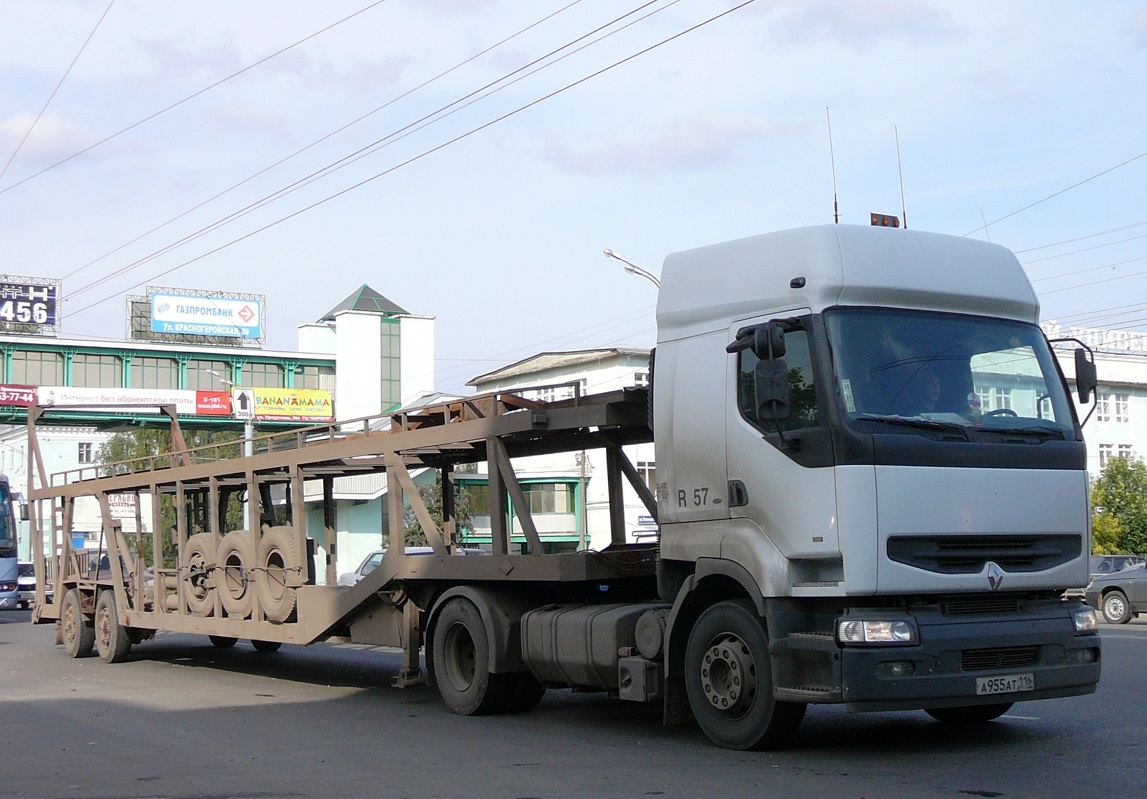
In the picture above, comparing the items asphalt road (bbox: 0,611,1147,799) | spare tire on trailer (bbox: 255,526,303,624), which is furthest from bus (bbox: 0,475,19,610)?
Answer: spare tire on trailer (bbox: 255,526,303,624)

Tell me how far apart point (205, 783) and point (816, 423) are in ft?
14.5

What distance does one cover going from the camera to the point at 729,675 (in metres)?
9.09

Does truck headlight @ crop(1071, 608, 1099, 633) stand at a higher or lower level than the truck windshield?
lower

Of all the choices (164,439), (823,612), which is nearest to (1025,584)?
(823,612)

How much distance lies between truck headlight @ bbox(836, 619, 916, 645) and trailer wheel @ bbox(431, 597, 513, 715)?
3.95m

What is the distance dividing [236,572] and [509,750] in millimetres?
6997

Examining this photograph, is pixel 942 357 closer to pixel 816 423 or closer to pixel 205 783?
pixel 816 423

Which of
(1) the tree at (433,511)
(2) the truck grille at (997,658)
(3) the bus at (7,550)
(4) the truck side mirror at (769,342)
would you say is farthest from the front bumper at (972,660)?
(3) the bus at (7,550)

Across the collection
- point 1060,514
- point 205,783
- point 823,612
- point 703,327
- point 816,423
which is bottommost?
point 205,783

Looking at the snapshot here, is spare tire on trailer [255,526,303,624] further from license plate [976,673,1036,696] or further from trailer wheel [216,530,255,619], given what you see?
license plate [976,673,1036,696]

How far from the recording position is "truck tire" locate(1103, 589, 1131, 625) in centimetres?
2586

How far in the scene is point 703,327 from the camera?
9672 mm

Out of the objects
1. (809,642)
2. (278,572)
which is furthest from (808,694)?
(278,572)

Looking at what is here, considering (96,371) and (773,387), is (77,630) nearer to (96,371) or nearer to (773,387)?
(773,387)
